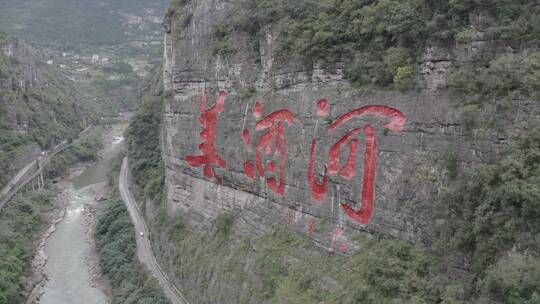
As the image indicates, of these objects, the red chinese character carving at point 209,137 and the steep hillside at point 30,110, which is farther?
the steep hillside at point 30,110

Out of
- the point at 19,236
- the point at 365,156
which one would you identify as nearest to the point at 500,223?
the point at 365,156

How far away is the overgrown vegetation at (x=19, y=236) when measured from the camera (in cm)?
2156

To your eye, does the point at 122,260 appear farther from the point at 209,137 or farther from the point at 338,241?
the point at 338,241

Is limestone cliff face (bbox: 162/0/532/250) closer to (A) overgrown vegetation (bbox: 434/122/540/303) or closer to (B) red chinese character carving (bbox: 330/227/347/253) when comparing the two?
(B) red chinese character carving (bbox: 330/227/347/253)

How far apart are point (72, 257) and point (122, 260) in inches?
213

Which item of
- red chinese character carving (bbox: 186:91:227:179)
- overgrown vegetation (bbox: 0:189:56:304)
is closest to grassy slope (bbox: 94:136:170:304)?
overgrown vegetation (bbox: 0:189:56:304)

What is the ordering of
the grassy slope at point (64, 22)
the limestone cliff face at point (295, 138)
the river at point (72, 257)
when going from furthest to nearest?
the grassy slope at point (64, 22)
the river at point (72, 257)
the limestone cliff face at point (295, 138)

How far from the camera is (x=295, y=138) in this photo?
14.1m

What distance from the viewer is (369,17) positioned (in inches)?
471

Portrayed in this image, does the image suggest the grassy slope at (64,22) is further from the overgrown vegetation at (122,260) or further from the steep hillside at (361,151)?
the steep hillside at (361,151)

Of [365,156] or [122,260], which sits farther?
[122,260]

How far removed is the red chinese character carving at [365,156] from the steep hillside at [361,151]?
39 millimetres

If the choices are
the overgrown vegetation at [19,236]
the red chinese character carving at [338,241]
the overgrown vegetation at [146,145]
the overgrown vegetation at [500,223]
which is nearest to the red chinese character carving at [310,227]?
the red chinese character carving at [338,241]

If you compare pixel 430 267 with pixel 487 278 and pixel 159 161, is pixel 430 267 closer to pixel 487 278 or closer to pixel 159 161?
pixel 487 278
